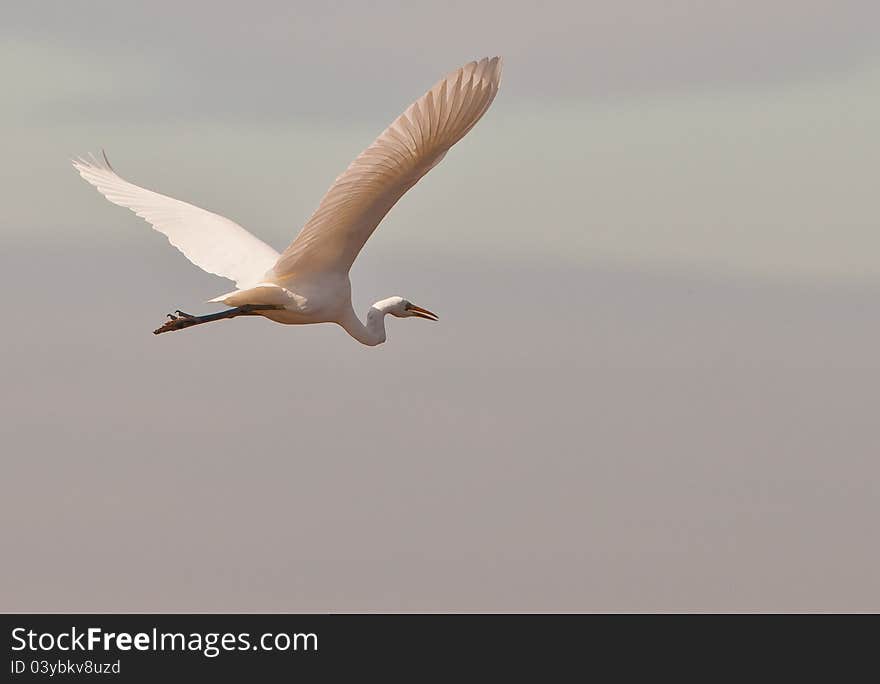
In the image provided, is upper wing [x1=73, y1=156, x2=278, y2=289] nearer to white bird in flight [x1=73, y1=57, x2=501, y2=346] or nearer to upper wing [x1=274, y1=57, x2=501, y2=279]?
white bird in flight [x1=73, y1=57, x2=501, y2=346]

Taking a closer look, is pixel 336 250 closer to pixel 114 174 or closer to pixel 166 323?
pixel 166 323

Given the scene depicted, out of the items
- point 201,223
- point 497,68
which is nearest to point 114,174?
point 201,223

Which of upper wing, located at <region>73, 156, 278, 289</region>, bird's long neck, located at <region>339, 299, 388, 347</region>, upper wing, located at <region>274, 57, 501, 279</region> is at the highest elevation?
upper wing, located at <region>73, 156, 278, 289</region>

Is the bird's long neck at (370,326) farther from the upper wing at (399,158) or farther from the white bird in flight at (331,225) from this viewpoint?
the upper wing at (399,158)

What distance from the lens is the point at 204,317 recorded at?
34594mm

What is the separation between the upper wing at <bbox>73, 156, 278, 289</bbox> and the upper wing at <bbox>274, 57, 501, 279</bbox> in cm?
327

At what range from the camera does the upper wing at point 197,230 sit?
35.7 meters

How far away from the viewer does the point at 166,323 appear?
34.8m

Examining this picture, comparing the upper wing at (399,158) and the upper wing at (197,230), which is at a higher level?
the upper wing at (197,230)

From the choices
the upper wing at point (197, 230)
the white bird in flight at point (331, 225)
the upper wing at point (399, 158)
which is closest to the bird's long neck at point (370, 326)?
the white bird in flight at point (331, 225)

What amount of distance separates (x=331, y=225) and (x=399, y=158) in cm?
267

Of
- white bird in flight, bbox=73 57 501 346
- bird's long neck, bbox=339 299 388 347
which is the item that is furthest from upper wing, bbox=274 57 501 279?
bird's long neck, bbox=339 299 388 347

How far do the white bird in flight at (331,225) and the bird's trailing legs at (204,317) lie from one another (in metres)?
0.02

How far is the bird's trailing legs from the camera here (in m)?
34.0
